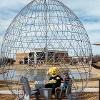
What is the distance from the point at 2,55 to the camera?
1241 cm

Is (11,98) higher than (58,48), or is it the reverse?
(58,48)

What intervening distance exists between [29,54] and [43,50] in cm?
219

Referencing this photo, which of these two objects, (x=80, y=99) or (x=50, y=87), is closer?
(x=50, y=87)

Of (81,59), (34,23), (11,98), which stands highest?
(34,23)

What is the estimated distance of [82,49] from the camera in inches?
488

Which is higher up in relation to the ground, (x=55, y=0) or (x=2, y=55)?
(x=55, y=0)

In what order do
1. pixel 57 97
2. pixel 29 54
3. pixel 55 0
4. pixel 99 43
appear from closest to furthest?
pixel 57 97 → pixel 55 0 → pixel 29 54 → pixel 99 43

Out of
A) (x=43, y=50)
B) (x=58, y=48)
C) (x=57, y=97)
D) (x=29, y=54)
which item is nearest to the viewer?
(x=57, y=97)

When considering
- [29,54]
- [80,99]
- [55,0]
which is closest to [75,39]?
[55,0]

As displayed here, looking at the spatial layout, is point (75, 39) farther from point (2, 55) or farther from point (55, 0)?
point (2, 55)

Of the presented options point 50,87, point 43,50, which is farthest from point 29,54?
point 50,87

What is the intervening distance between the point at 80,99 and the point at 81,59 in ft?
4.75

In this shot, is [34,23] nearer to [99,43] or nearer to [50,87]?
[50,87]

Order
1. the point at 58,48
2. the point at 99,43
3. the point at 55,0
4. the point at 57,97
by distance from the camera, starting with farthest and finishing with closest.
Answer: the point at 99,43
the point at 58,48
the point at 55,0
the point at 57,97
